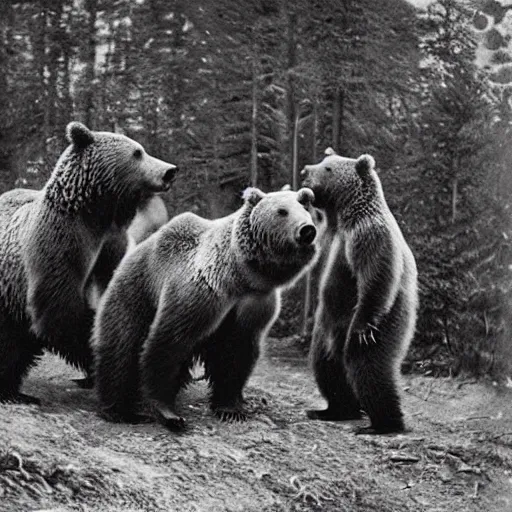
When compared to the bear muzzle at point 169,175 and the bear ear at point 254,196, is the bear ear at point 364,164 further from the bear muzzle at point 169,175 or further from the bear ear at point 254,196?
the bear muzzle at point 169,175

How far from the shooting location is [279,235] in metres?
3.76

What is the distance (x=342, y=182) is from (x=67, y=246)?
137 centimetres

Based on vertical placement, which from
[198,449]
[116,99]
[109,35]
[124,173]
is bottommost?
[198,449]

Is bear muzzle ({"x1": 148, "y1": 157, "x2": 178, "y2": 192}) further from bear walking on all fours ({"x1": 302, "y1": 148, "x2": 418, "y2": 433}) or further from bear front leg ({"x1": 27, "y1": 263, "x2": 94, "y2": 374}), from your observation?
bear walking on all fours ({"x1": 302, "y1": 148, "x2": 418, "y2": 433})

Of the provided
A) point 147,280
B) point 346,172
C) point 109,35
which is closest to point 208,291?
point 147,280

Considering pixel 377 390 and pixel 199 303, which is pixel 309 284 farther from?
pixel 199 303

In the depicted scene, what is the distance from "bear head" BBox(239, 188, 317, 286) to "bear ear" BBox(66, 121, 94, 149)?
865mm

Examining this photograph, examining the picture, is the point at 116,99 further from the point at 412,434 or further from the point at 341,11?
the point at 412,434

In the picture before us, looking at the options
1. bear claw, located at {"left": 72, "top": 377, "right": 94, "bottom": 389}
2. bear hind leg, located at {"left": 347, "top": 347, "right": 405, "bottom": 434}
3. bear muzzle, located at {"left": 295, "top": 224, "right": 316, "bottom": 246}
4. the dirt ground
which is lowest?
the dirt ground

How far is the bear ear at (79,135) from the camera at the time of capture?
4109mm

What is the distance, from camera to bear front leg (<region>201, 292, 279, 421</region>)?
3.95 metres

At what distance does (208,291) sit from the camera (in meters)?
3.85

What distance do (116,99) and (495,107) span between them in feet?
6.79

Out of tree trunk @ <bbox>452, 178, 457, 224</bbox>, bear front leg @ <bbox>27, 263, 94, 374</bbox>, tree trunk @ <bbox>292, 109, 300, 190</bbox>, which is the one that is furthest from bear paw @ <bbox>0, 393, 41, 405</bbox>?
tree trunk @ <bbox>452, 178, 457, 224</bbox>
